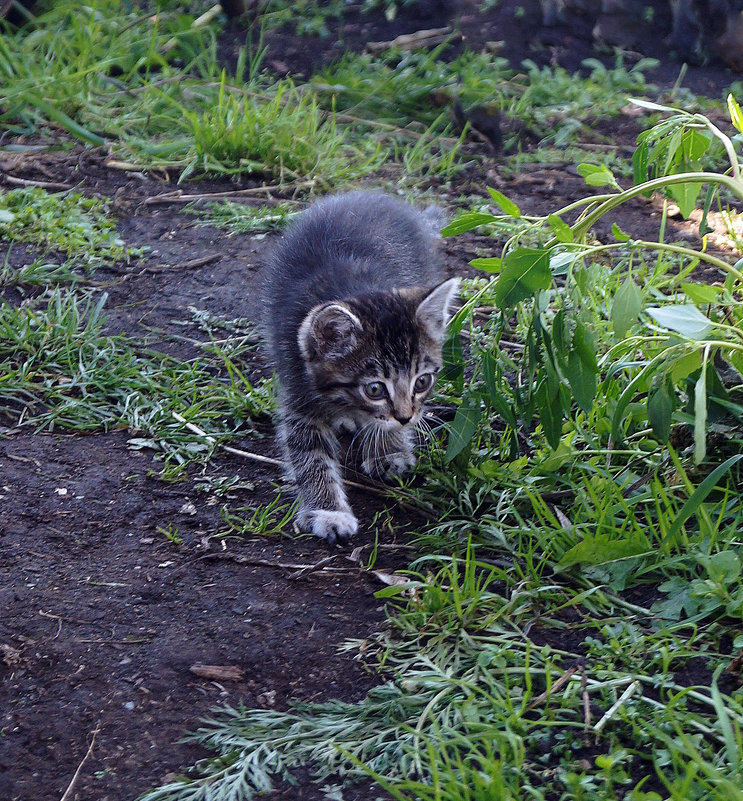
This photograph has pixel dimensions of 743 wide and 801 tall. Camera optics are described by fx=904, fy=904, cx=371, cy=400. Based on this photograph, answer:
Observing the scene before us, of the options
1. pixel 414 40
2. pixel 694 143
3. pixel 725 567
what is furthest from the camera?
pixel 414 40

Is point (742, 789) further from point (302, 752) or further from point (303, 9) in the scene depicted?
point (303, 9)

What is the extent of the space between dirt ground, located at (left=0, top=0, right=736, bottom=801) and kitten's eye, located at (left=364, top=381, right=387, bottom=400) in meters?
0.43

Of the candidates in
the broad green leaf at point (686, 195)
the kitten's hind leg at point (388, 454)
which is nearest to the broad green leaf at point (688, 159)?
the broad green leaf at point (686, 195)

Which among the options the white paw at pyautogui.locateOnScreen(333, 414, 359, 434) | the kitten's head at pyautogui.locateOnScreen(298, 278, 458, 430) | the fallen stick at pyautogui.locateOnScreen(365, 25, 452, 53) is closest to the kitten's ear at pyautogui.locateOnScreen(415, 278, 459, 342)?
the kitten's head at pyautogui.locateOnScreen(298, 278, 458, 430)

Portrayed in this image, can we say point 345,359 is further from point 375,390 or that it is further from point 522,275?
point 522,275

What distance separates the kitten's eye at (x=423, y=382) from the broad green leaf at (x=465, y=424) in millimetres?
393

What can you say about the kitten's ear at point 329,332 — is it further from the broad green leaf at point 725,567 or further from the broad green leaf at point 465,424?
the broad green leaf at point 725,567

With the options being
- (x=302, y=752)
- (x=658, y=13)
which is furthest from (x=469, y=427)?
(x=658, y=13)

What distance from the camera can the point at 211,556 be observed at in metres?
3.15

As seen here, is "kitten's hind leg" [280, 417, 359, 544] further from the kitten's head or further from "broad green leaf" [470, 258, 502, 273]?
"broad green leaf" [470, 258, 502, 273]

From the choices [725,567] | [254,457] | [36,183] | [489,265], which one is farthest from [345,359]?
[36,183]

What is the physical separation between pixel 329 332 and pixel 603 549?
1.36 m

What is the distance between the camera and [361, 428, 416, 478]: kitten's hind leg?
12.1 feet

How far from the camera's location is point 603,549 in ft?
9.49
